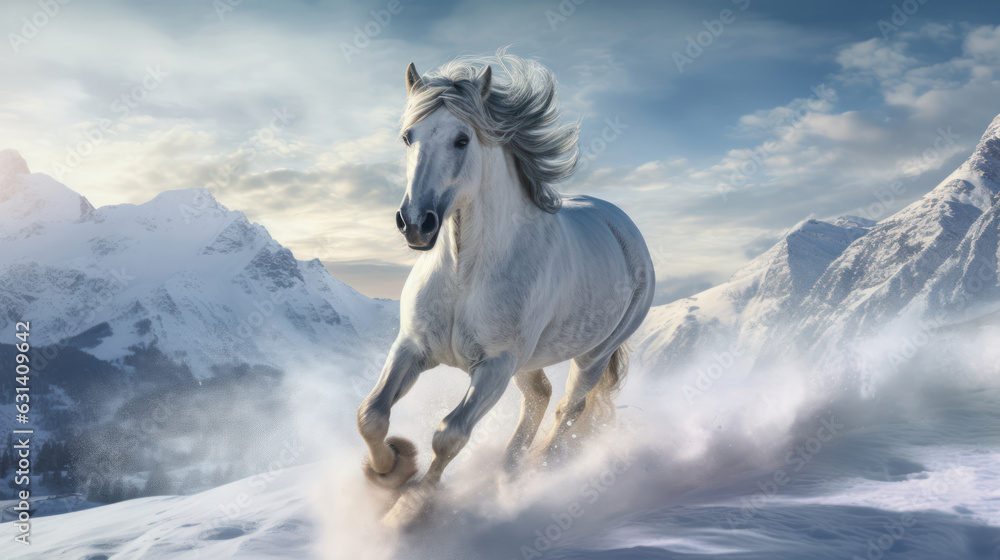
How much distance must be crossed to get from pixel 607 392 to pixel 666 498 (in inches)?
53.2

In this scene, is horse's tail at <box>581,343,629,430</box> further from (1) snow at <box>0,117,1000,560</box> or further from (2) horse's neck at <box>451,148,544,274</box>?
(2) horse's neck at <box>451,148,544,274</box>

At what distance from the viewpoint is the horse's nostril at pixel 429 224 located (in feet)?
9.72

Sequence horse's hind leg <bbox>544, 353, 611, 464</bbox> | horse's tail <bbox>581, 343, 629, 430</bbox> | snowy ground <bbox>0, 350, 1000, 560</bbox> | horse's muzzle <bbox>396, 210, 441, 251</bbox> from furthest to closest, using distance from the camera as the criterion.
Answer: horse's tail <bbox>581, 343, 629, 430</bbox>
horse's hind leg <bbox>544, 353, 611, 464</bbox>
snowy ground <bbox>0, 350, 1000, 560</bbox>
horse's muzzle <bbox>396, 210, 441, 251</bbox>

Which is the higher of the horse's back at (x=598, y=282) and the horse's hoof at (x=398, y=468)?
the horse's back at (x=598, y=282)

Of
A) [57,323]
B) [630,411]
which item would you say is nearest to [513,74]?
[630,411]

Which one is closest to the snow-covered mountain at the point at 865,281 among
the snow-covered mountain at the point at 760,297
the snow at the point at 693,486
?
the snow-covered mountain at the point at 760,297

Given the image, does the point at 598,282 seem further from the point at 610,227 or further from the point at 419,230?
the point at 419,230

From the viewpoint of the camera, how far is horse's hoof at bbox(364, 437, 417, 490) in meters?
3.66

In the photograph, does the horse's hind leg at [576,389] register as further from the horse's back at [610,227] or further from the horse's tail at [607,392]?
the horse's back at [610,227]

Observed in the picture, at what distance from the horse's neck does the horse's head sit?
0.16m

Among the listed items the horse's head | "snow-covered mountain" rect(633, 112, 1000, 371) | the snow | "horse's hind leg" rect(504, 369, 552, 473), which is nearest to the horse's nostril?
the horse's head

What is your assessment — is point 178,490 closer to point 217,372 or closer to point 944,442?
point 217,372

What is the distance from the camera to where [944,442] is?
6.26 m

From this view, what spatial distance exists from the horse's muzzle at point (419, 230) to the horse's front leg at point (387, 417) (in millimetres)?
992
